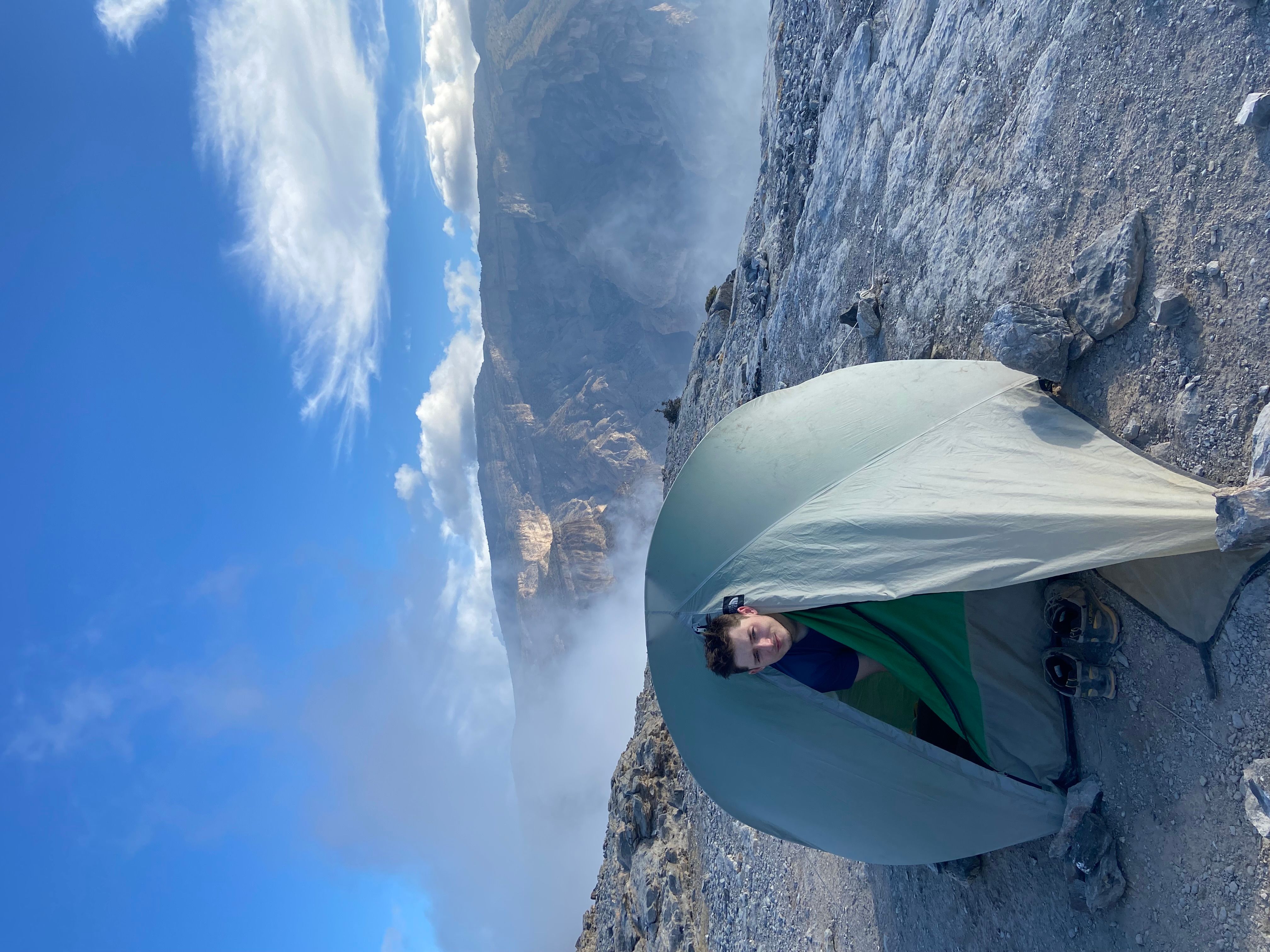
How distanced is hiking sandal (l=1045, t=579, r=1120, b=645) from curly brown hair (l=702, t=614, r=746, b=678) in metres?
1.98

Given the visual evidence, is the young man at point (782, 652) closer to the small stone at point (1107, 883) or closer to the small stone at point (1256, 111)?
the small stone at point (1107, 883)

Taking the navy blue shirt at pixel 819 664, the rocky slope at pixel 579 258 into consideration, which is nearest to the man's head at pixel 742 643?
the navy blue shirt at pixel 819 664

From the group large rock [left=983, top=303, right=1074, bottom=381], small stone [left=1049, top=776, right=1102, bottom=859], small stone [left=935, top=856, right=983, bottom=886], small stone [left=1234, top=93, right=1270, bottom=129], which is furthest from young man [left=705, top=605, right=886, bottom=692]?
small stone [left=1234, top=93, right=1270, bottom=129]

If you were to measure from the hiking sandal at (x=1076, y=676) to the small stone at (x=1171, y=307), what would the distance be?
1.95 meters

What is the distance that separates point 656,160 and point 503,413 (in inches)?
1297

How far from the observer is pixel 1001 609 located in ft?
13.0

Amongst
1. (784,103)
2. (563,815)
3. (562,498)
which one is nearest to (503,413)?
(562,498)

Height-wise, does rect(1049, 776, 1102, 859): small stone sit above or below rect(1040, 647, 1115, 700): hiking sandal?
below

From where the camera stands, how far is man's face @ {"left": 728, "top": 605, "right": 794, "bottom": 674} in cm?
361

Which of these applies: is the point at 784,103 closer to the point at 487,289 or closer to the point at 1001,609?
the point at 1001,609

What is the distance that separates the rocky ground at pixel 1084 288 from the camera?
294 cm

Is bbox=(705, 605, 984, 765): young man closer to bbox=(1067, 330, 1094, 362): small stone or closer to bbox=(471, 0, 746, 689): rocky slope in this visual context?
bbox=(1067, 330, 1094, 362): small stone

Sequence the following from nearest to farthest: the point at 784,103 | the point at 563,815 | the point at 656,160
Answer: the point at 784,103 < the point at 656,160 < the point at 563,815

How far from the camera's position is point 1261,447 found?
2727mm
